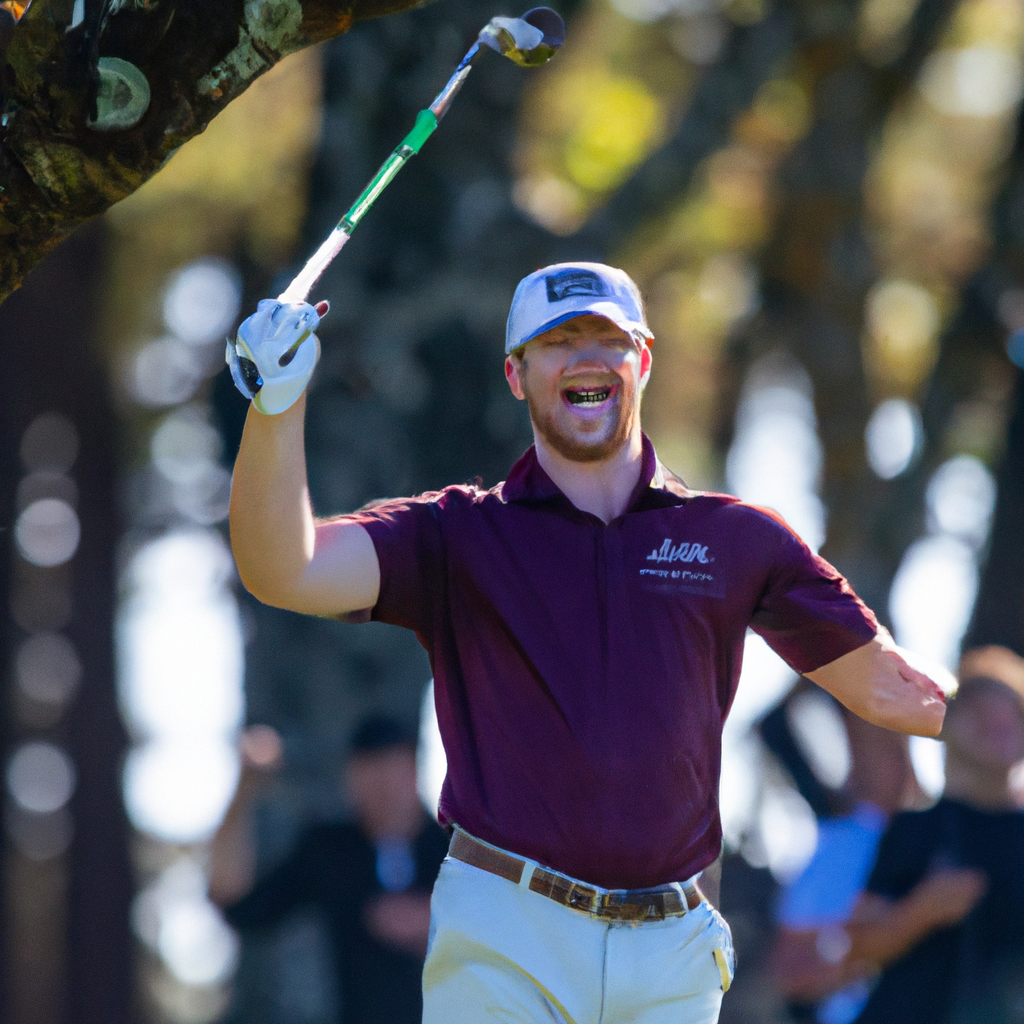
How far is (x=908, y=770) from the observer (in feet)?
22.9

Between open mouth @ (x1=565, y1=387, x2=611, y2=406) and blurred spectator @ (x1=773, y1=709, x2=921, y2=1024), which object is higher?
open mouth @ (x1=565, y1=387, x2=611, y2=406)

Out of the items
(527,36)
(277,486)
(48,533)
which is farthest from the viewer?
(48,533)

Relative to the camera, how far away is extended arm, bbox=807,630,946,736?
3.69m

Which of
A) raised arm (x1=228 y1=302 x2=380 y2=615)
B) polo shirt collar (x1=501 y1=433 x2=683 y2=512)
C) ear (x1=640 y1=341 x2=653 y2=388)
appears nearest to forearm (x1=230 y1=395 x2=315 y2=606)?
raised arm (x1=228 y1=302 x2=380 y2=615)

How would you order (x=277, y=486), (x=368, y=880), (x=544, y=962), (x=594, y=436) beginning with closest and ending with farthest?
(x=277, y=486), (x=544, y=962), (x=594, y=436), (x=368, y=880)

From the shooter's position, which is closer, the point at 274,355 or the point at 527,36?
the point at 274,355

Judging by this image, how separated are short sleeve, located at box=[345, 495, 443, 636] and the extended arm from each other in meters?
0.97

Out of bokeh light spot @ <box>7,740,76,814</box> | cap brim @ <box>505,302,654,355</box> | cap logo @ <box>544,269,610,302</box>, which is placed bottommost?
bokeh light spot @ <box>7,740,76,814</box>

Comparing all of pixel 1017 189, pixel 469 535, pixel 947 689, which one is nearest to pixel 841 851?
pixel 947 689

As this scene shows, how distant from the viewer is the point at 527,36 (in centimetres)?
408

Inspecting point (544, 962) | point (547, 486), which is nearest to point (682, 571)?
point (547, 486)

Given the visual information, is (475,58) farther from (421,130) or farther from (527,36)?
(421,130)

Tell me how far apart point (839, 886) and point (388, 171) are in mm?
4179

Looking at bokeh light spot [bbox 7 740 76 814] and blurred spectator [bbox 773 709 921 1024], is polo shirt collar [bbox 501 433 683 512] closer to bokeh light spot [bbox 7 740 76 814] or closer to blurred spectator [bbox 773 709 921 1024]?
blurred spectator [bbox 773 709 921 1024]
